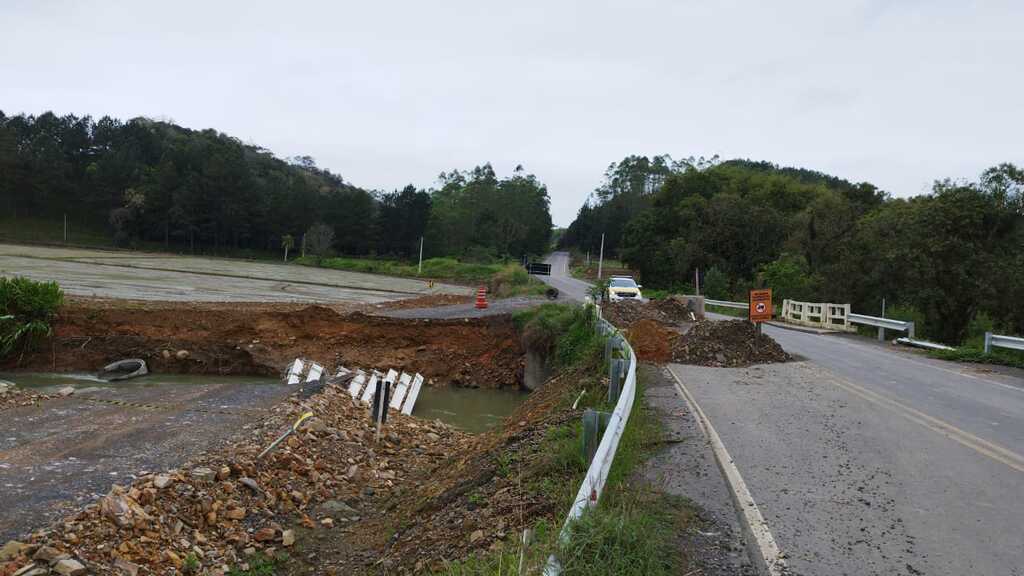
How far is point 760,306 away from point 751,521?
11.6 meters

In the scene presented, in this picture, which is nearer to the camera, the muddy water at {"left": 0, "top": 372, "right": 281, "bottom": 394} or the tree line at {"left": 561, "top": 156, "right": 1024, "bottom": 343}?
the muddy water at {"left": 0, "top": 372, "right": 281, "bottom": 394}

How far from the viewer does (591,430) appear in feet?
19.6

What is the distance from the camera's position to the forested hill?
90750 millimetres

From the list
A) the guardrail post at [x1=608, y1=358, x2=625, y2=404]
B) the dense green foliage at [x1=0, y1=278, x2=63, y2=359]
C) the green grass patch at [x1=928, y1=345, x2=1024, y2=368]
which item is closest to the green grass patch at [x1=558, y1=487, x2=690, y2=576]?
the guardrail post at [x1=608, y1=358, x2=625, y2=404]

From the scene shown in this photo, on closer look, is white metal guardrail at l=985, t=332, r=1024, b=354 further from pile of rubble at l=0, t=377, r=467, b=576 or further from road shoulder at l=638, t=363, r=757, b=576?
pile of rubble at l=0, t=377, r=467, b=576

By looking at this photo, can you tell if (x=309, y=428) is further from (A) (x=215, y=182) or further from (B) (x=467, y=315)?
(A) (x=215, y=182)

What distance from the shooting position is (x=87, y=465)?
8633 mm

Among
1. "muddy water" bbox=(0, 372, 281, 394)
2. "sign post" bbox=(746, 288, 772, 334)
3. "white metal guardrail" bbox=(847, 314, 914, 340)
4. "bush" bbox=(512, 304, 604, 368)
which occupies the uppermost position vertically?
"sign post" bbox=(746, 288, 772, 334)

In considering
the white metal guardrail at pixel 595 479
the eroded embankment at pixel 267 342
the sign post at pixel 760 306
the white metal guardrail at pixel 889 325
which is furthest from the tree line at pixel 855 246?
the white metal guardrail at pixel 595 479

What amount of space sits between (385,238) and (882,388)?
293 feet

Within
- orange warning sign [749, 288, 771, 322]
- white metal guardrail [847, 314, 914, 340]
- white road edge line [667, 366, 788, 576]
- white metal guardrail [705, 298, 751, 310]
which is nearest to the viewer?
white road edge line [667, 366, 788, 576]

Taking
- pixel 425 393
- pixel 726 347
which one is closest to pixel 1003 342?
pixel 726 347

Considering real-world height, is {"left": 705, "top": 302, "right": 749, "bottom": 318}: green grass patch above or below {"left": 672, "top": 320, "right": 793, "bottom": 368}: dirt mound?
below

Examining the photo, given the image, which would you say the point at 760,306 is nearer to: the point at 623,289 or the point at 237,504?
the point at 237,504
